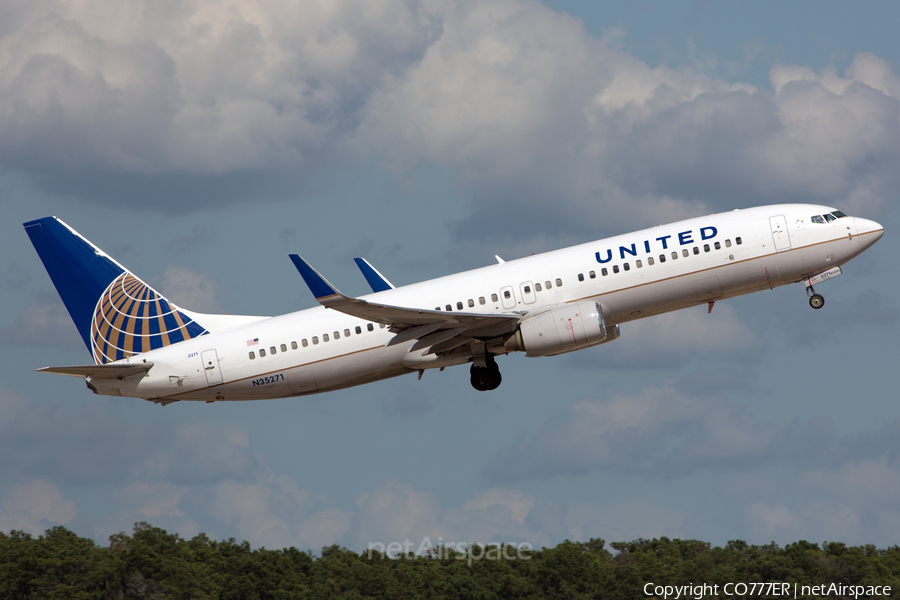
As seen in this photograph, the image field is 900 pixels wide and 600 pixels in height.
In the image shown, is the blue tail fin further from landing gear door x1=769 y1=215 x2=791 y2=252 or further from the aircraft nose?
the aircraft nose

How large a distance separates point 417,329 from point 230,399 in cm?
990

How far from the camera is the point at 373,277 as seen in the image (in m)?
50.7

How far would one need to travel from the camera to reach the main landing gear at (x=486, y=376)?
45469 mm

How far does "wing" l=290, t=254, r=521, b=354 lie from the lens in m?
39.7

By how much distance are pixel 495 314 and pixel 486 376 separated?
429cm

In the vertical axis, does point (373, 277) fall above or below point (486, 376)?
above

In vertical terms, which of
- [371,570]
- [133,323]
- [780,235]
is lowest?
Answer: [371,570]

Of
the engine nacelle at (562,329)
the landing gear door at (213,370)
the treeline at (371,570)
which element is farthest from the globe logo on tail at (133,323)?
Result: the treeline at (371,570)

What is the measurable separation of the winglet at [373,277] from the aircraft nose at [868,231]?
21419 mm

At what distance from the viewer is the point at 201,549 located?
456 feet

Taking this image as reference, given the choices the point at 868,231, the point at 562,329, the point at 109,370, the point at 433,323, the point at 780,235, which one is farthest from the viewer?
the point at 109,370

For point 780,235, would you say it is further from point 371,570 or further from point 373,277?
point 371,570

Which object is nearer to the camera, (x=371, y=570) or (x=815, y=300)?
(x=815, y=300)

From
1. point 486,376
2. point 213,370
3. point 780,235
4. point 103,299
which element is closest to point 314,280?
point 213,370
